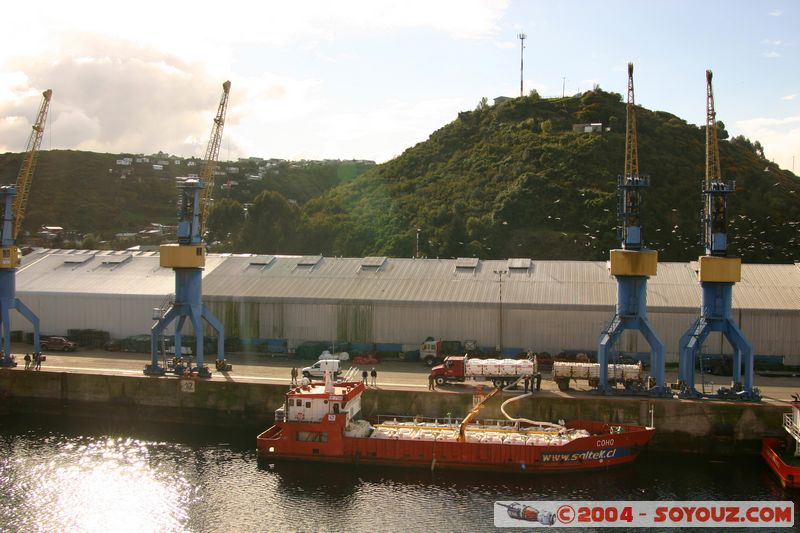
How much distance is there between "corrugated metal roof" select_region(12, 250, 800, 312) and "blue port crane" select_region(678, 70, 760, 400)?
29.3 ft

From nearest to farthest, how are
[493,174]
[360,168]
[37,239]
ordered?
[493,174], [37,239], [360,168]

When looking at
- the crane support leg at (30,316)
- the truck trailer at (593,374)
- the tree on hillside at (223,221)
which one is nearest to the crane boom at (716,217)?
the truck trailer at (593,374)

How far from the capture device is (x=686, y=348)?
4891 cm

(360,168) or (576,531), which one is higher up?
(360,168)

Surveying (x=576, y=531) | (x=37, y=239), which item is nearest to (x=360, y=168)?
(x=37, y=239)

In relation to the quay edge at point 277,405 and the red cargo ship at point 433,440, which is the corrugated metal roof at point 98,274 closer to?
the quay edge at point 277,405

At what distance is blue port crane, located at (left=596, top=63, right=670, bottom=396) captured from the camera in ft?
159

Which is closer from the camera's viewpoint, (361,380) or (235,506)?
(235,506)

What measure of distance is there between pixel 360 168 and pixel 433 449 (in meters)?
155

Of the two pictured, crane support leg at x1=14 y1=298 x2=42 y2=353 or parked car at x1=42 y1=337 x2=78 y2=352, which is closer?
crane support leg at x1=14 y1=298 x2=42 y2=353

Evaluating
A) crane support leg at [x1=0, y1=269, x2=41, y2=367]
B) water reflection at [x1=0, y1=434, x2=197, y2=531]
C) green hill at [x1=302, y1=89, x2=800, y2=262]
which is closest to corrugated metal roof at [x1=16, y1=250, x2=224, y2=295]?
crane support leg at [x1=0, y1=269, x2=41, y2=367]

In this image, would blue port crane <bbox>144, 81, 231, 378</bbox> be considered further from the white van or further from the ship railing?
the ship railing

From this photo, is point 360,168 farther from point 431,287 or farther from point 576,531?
point 576,531

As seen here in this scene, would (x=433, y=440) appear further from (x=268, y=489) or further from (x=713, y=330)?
(x=713, y=330)
